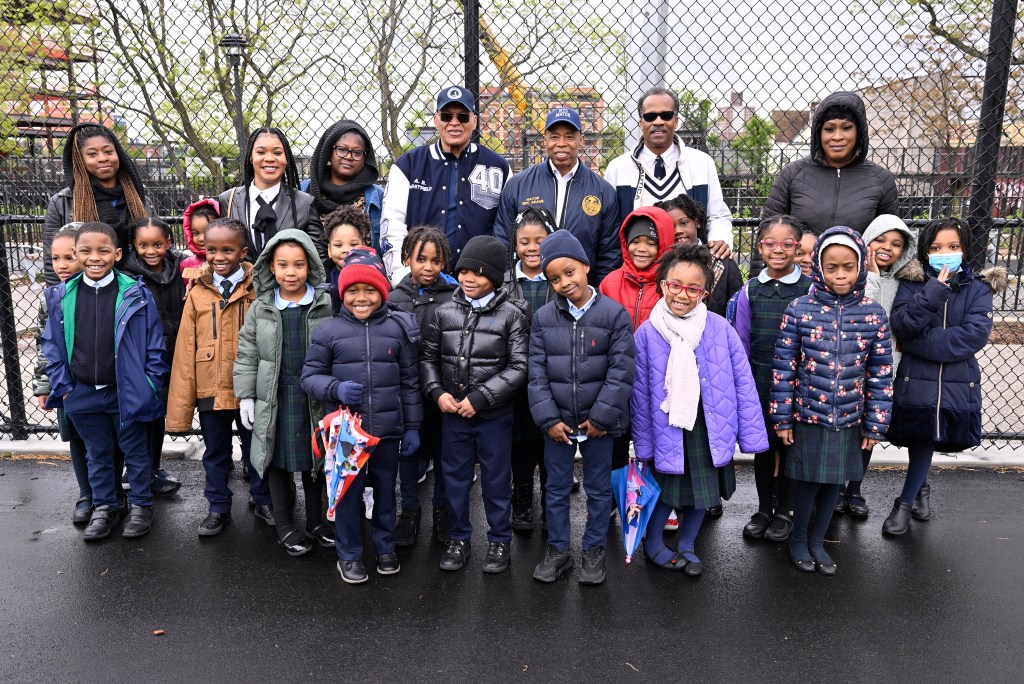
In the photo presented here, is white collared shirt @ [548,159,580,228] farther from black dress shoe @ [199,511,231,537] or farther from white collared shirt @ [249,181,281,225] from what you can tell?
black dress shoe @ [199,511,231,537]

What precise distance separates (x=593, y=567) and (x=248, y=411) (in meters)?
1.79

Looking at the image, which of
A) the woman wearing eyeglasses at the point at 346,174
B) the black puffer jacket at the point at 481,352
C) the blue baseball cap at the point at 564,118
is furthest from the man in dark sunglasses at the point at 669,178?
the woman wearing eyeglasses at the point at 346,174

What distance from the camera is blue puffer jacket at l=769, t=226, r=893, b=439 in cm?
332

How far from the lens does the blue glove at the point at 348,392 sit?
3.23m

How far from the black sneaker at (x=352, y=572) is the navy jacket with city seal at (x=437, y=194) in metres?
1.62

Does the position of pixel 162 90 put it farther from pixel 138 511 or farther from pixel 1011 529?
pixel 1011 529

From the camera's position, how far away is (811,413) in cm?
338

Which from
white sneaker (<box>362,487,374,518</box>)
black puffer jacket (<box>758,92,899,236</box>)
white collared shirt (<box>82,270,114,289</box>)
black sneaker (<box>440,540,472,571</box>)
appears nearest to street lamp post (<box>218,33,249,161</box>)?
white collared shirt (<box>82,270,114,289</box>)

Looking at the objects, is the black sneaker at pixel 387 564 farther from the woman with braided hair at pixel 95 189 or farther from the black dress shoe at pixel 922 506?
the black dress shoe at pixel 922 506

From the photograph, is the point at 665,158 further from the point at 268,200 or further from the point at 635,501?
the point at 268,200

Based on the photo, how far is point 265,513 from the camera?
4020 mm

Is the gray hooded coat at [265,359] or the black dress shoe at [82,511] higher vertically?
the gray hooded coat at [265,359]

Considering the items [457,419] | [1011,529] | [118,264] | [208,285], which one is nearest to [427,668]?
[457,419]

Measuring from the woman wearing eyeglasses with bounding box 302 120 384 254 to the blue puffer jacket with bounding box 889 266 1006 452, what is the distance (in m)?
2.88
